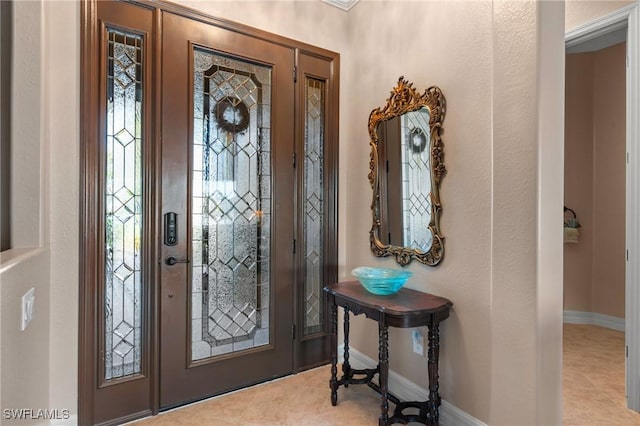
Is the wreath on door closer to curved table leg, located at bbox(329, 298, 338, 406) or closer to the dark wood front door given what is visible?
the dark wood front door

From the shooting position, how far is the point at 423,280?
2232mm

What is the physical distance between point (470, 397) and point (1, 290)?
2139 millimetres

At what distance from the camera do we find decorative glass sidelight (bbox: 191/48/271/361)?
2371mm

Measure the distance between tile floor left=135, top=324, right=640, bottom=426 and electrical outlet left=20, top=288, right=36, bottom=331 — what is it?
113cm

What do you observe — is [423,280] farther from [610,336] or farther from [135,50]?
[610,336]

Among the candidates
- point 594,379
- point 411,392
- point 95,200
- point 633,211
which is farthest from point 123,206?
point 594,379

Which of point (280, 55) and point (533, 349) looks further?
point (280, 55)

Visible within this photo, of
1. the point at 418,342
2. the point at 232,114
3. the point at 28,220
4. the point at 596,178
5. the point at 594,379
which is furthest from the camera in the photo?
the point at 596,178

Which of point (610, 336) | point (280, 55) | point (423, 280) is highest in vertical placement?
point (280, 55)

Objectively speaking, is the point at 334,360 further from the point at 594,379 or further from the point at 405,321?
the point at 594,379

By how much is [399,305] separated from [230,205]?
136cm

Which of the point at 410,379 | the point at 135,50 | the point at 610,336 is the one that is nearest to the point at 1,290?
the point at 135,50

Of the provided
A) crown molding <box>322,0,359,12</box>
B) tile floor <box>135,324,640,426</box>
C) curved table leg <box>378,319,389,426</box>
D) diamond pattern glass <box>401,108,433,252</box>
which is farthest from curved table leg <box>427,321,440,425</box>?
crown molding <box>322,0,359,12</box>

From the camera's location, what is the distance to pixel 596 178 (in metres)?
3.93
